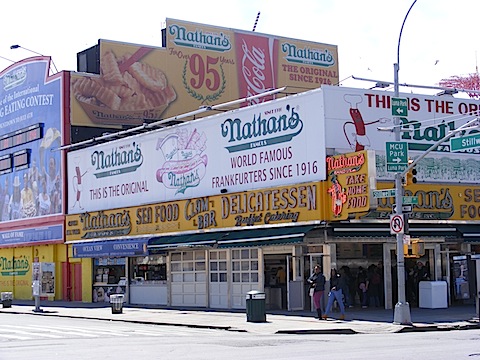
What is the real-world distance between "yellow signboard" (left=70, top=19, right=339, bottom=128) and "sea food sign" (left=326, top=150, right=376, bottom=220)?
2109cm

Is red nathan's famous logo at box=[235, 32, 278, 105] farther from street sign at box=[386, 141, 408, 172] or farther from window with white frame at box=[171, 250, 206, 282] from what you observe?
street sign at box=[386, 141, 408, 172]

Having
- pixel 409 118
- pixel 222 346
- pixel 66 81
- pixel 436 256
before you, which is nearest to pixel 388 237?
pixel 436 256

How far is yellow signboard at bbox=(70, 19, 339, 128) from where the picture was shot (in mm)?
49188

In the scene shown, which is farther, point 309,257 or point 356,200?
point 309,257

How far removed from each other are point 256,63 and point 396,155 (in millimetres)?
30655

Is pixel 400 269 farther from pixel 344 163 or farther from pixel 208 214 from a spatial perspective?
pixel 208 214

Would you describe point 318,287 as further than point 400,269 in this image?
Yes

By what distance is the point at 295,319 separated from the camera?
29141 millimetres

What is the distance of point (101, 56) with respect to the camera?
162ft

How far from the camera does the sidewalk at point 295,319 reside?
25.3m

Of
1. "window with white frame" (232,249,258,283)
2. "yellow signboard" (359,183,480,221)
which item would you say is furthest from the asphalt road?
"yellow signboard" (359,183,480,221)

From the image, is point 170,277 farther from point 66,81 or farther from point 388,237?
point 66,81

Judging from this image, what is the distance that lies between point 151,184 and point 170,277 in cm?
466

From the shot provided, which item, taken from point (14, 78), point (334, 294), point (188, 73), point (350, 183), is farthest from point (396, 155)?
point (14, 78)
